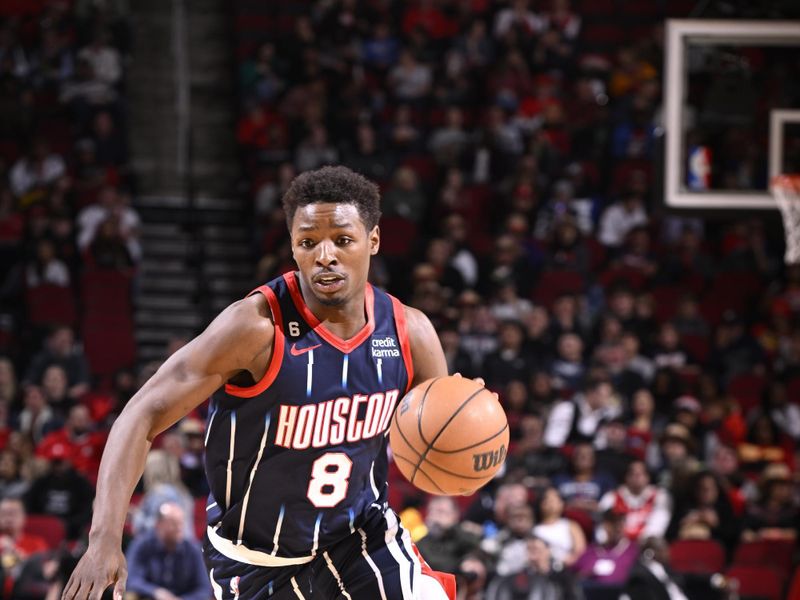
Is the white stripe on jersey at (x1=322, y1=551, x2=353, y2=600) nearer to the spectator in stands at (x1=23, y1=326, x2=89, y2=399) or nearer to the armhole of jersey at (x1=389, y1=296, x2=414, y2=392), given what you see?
the armhole of jersey at (x1=389, y1=296, x2=414, y2=392)

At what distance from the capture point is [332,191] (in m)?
4.00

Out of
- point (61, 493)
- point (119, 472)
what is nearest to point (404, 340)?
point (119, 472)

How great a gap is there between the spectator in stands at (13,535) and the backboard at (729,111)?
4.99m

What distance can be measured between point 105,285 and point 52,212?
0.99 meters

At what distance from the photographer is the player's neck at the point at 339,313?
161 inches

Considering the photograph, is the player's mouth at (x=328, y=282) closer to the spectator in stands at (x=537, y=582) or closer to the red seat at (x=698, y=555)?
the spectator in stands at (x=537, y=582)

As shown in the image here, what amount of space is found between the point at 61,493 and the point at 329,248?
607 cm

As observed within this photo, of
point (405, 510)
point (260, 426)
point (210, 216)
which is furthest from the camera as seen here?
point (210, 216)

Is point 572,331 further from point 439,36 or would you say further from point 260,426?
point 260,426

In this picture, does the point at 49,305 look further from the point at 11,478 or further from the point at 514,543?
the point at 514,543

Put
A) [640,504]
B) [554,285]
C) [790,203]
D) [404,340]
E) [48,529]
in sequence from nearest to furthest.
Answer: [404,340]
[790,203]
[48,529]
[640,504]
[554,285]

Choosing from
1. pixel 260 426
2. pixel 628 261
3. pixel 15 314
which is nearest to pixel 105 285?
pixel 15 314

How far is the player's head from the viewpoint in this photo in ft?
13.0

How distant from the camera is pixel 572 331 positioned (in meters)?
11.2
